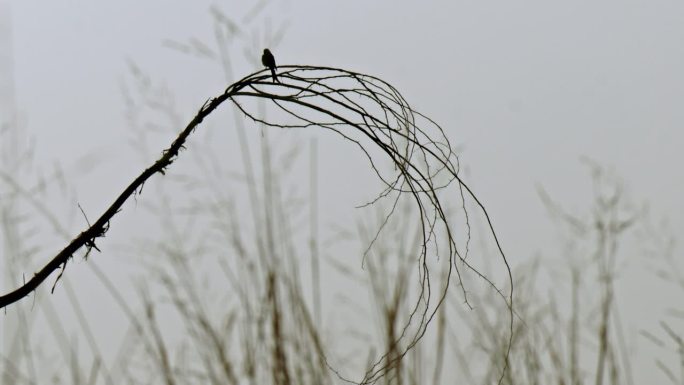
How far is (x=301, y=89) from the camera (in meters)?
0.63

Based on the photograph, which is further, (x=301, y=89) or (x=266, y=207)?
(x=266, y=207)

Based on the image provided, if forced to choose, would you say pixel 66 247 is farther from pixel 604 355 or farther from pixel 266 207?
pixel 604 355

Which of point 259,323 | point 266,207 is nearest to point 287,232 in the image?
point 266,207

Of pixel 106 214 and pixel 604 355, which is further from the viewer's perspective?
pixel 604 355

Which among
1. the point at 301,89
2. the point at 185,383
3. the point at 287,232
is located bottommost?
the point at 301,89

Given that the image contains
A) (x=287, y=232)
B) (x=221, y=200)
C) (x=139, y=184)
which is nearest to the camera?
(x=139, y=184)

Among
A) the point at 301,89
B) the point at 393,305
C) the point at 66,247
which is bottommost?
the point at 66,247

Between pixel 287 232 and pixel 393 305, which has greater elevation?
pixel 287 232

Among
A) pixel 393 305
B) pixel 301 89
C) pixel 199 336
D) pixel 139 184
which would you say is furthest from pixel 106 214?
pixel 199 336

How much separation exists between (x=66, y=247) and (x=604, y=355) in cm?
120

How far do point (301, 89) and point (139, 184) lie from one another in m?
0.13

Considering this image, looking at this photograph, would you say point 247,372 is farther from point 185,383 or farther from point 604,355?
point 604,355

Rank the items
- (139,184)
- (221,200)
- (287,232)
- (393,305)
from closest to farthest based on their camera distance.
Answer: (139,184) → (393,305) → (287,232) → (221,200)

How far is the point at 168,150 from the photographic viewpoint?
2.06ft
